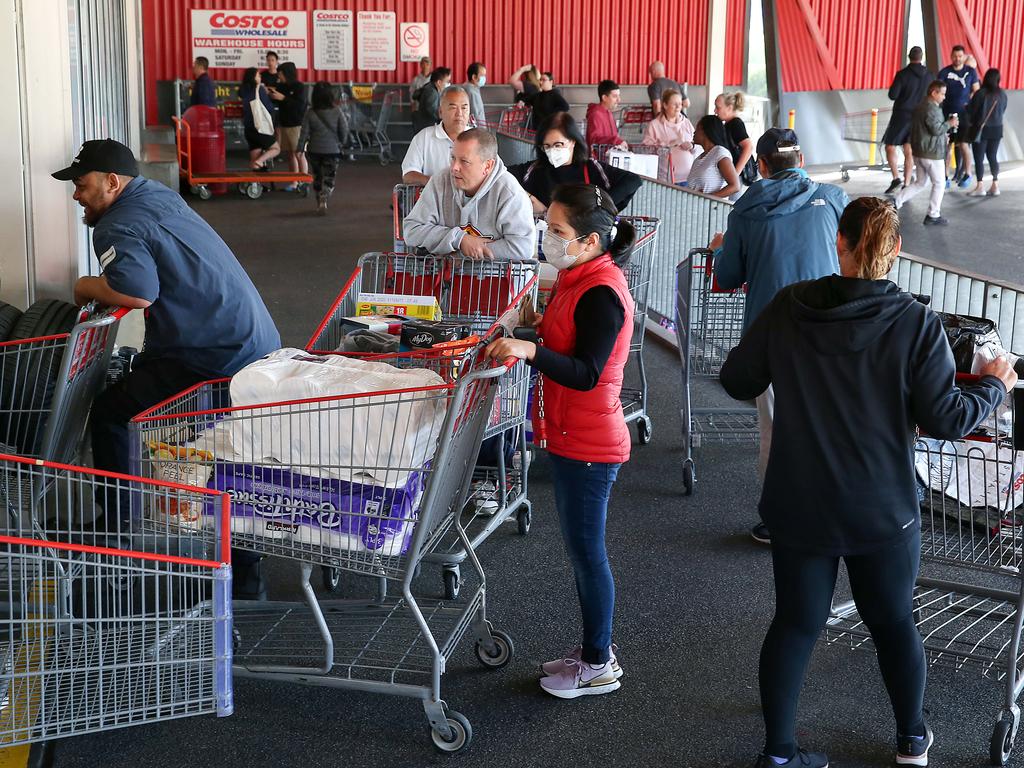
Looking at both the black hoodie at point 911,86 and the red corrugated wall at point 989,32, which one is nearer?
the black hoodie at point 911,86

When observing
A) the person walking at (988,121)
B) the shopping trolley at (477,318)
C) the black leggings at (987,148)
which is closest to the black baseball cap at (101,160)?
the shopping trolley at (477,318)

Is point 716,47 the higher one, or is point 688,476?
point 716,47

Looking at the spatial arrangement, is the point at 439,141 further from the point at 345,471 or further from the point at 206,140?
the point at 206,140

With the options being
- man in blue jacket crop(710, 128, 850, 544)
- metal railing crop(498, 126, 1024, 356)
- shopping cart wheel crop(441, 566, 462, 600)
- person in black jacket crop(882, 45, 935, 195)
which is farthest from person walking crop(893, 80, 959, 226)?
shopping cart wheel crop(441, 566, 462, 600)

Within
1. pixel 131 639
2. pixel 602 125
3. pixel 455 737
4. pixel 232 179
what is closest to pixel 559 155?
pixel 455 737

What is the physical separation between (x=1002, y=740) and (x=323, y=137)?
1305 cm

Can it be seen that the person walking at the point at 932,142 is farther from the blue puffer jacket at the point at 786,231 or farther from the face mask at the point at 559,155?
the blue puffer jacket at the point at 786,231

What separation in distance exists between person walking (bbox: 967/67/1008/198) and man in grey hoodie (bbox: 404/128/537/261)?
1299 centimetres

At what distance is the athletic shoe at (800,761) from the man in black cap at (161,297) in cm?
210

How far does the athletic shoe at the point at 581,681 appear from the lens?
389 centimetres

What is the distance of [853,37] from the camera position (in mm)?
24766

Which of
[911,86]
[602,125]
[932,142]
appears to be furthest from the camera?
[911,86]

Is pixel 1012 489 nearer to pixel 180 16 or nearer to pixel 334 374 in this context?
pixel 334 374

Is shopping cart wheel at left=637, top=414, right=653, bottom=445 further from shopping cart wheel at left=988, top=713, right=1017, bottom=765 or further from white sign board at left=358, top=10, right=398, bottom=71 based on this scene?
white sign board at left=358, top=10, right=398, bottom=71
